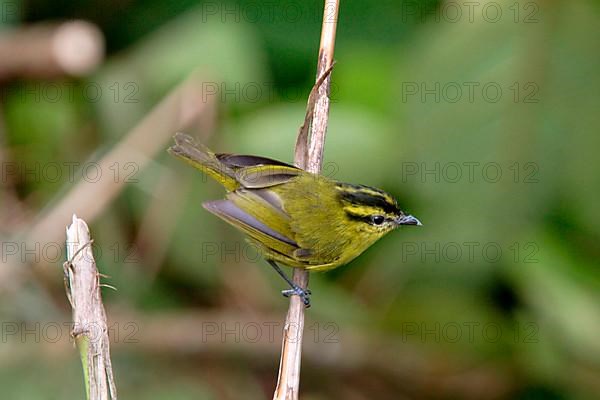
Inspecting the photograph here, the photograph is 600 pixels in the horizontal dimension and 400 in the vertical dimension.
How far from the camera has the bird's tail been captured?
11.6ft

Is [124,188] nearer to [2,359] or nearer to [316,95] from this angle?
[2,359]

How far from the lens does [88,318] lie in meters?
2.06

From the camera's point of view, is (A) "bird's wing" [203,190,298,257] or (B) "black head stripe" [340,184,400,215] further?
(A) "bird's wing" [203,190,298,257]

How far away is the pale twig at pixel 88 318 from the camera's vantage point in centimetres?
205

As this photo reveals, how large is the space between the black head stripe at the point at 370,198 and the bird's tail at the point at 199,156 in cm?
47

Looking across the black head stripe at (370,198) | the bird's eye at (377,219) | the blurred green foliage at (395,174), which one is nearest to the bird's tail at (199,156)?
the black head stripe at (370,198)

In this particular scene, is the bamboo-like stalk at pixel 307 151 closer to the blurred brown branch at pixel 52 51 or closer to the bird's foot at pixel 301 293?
the bird's foot at pixel 301 293

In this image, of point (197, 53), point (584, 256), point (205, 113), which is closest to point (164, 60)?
point (197, 53)

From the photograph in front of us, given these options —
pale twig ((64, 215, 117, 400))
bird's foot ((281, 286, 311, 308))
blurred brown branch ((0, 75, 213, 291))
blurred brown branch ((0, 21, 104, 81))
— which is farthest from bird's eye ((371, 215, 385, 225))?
blurred brown branch ((0, 21, 104, 81))

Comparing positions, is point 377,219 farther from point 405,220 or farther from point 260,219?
point 260,219

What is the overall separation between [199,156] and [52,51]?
1.43 m

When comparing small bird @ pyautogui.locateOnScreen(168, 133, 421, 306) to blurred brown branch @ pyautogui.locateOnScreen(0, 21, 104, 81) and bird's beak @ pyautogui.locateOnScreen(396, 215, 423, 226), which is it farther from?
blurred brown branch @ pyautogui.locateOnScreen(0, 21, 104, 81)

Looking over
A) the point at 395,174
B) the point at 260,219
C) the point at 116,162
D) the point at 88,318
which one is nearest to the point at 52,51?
the point at 116,162

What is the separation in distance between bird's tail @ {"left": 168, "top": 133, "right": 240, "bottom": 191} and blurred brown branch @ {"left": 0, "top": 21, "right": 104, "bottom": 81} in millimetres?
1259
